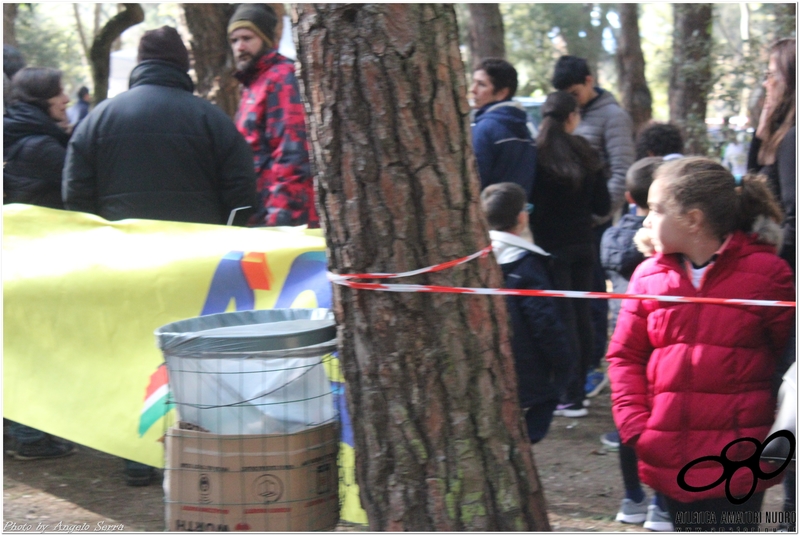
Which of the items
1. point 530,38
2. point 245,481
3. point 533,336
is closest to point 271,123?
point 533,336

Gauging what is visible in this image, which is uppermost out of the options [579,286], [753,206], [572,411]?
[753,206]

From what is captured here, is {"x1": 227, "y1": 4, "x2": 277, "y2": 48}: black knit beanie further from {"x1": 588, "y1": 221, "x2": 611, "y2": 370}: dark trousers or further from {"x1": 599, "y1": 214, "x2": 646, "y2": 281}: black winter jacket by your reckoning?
{"x1": 588, "y1": 221, "x2": 611, "y2": 370}: dark trousers

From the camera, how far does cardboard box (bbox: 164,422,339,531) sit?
288 cm

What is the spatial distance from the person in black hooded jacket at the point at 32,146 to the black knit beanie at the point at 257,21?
1.20 meters

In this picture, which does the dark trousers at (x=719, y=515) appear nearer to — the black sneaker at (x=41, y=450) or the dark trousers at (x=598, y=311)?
the dark trousers at (x=598, y=311)

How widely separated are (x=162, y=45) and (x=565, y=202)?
253cm

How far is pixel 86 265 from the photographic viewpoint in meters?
4.57

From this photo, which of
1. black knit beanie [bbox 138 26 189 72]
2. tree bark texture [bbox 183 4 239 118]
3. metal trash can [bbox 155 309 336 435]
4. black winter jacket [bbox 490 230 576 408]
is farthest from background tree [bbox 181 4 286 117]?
metal trash can [bbox 155 309 336 435]

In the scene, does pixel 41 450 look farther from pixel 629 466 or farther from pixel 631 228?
pixel 631 228

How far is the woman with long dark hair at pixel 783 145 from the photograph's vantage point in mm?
3635

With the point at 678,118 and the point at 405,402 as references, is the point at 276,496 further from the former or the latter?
the point at 678,118

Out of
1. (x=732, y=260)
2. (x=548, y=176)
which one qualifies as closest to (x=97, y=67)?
(x=548, y=176)

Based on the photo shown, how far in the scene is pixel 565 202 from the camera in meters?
5.63

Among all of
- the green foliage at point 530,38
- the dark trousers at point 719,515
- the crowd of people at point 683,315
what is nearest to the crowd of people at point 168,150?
the crowd of people at point 683,315
